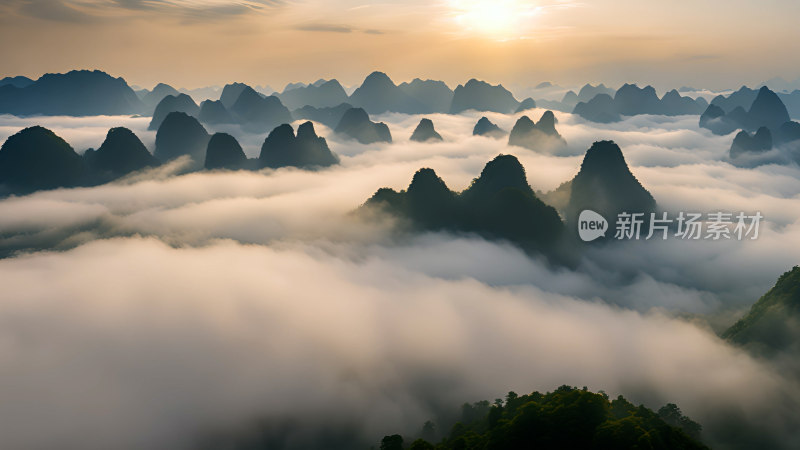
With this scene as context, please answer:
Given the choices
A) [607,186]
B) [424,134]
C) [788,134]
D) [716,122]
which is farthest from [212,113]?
[716,122]

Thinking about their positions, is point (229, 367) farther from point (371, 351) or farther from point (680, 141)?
point (680, 141)

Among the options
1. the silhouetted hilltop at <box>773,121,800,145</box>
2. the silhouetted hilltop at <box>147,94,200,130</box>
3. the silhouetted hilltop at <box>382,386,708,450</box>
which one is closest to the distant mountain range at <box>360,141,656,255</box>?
the silhouetted hilltop at <box>382,386,708,450</box>

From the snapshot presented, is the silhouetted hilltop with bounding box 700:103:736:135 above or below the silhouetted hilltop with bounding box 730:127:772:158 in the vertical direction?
above

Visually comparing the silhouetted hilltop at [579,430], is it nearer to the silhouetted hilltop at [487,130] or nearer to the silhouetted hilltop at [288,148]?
the silhouetted hilltop at [288,148]

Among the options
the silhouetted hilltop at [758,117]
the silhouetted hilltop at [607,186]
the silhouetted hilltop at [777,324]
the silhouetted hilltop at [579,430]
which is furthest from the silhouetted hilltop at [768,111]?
the silhouetted hilltop at [579,430]

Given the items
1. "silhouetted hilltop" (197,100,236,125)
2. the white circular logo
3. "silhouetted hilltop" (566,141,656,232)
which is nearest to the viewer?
the white circular logo

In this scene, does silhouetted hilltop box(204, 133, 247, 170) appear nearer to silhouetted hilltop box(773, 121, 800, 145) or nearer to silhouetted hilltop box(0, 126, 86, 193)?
silhouetted hilltop box(0, 126, 86, 193)
